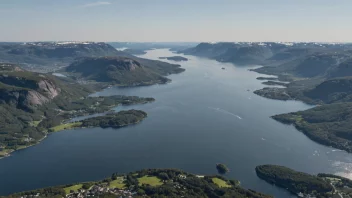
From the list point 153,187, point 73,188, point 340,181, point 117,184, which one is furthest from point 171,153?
point 340,181

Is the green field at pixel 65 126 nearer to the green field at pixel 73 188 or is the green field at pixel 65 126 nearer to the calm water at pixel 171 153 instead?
the calm water at pixel 171 153

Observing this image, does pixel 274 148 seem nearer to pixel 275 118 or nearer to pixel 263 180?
pixel 263 180

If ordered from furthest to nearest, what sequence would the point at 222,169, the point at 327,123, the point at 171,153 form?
the point at 327,123
the point at 171,153
the point at 222,169

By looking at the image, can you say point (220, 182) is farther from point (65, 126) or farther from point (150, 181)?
point (65, 126)

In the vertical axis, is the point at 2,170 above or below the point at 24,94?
below

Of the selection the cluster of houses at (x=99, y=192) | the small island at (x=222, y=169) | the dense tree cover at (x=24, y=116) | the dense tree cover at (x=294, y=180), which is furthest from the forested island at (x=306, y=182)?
the dense tree cover at (x=24, y=116)

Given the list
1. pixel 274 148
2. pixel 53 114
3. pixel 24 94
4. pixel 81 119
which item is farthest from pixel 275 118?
pixel 24 94

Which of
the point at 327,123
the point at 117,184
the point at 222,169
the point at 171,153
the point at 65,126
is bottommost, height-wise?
the point at 171,153
